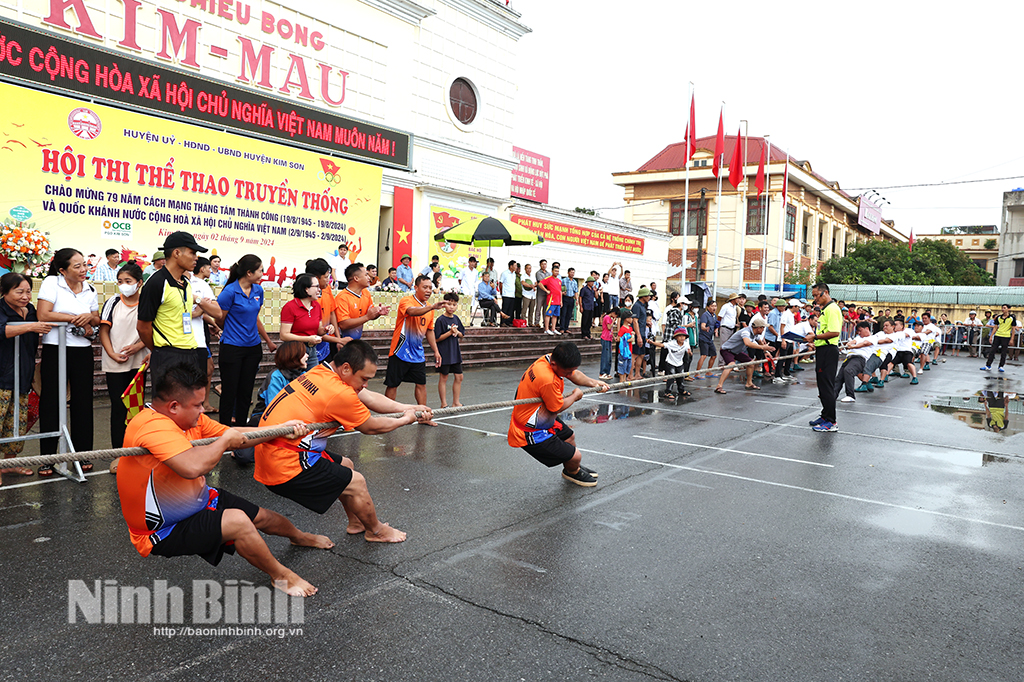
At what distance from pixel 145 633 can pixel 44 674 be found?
0.45 metres

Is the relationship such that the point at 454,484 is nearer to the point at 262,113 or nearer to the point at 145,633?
the point at 145,633

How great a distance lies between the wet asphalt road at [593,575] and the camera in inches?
127

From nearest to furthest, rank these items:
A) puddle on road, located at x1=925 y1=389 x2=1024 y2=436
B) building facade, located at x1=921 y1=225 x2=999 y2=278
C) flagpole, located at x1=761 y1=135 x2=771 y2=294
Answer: puddle on road, located at x1=925 y1=389 x2=1024 y2=436 < flagpole, located at x1=761 y1=135 x2=771 y2=294 < building facade, located at x1=921 y1=225 x2=999 y2=278

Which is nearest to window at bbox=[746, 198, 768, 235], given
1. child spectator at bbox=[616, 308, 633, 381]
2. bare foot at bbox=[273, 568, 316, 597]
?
child spectator at bbox=[616, 308, 633, 381]

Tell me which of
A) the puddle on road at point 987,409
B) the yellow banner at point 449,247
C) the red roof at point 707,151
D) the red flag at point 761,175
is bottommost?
the puddle on road at point 987,409

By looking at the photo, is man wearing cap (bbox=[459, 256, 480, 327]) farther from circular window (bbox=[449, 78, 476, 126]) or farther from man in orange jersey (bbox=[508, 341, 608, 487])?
man in orange jersey (bbox=[508, 341, 608, 487])

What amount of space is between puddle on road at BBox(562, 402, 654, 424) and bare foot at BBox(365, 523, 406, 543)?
516 cm

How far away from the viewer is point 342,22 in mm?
17953

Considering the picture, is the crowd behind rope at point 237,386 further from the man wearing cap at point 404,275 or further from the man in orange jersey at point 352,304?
the man wearing cap at point 404,275

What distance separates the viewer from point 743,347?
1404 cm

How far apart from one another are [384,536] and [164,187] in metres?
12.1

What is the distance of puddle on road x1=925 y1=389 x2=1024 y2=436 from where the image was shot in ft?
34.8

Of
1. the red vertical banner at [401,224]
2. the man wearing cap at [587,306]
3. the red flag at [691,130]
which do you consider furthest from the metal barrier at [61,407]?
the red flag at [691,130]

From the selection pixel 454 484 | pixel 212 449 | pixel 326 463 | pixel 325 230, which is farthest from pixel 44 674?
pixel 325 230
